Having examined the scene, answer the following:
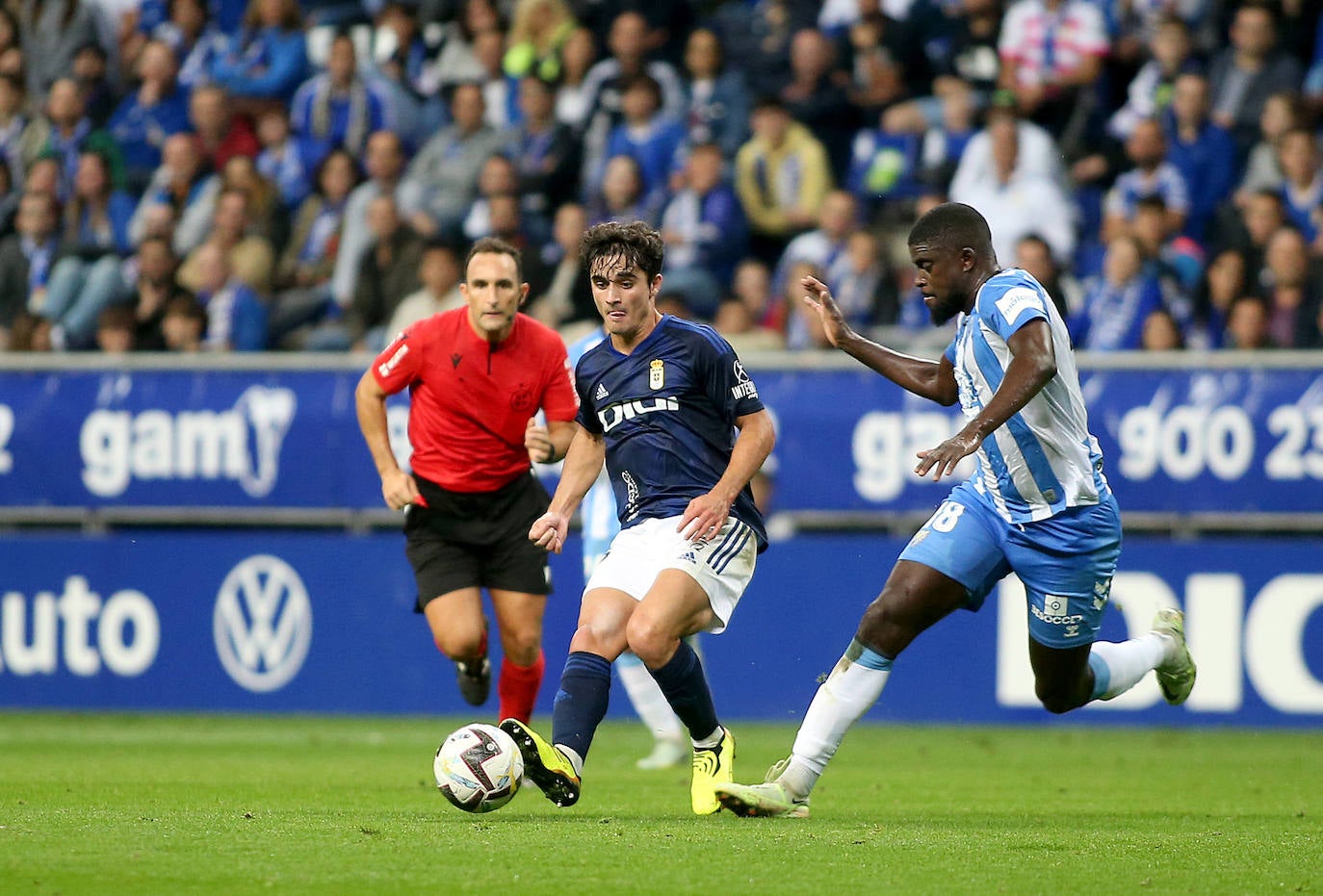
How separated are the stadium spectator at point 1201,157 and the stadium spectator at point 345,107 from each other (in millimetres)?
6618

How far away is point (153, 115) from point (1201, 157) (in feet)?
30.7

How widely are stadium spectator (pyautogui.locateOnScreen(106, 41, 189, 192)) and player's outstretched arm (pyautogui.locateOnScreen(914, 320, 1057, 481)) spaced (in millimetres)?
12308

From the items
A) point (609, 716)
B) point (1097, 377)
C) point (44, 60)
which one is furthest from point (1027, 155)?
point (44, 60)

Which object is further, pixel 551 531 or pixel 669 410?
pixel 669 410

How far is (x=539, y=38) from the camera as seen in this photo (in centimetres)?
1658

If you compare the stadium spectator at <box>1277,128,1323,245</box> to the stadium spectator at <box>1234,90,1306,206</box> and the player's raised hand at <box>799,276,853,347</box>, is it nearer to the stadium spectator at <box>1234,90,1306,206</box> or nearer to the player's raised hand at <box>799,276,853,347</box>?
the stadium spectator at <box>1234,90,1306,206</box>

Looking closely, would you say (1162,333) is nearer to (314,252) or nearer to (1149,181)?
(1149,181)

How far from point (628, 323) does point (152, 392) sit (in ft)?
22.8

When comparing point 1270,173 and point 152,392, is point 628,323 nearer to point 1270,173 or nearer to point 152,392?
point 152,392

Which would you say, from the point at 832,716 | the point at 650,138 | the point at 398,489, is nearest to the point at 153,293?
the point at 650,138

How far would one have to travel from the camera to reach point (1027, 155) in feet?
46.5

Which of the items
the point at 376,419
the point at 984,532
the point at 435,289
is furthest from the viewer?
the point at 435,289

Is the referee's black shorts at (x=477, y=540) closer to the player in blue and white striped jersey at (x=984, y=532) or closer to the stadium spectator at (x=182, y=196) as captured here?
the player in blue and white striped jersey at (x=984, y=532)

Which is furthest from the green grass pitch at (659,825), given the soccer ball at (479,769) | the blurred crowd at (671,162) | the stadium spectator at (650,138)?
the stadium spectator at (650,138)
